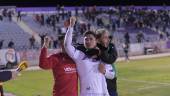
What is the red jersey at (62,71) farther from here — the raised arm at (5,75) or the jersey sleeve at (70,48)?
Answer: the raised arm at (5,75)

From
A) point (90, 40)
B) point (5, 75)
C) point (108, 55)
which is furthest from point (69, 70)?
point (5, 75)

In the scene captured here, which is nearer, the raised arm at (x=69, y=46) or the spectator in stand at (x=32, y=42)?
the raised arm at (x=69, y=46)

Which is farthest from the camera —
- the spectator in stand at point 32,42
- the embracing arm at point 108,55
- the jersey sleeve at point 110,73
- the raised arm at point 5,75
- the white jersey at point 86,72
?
the spectator in stand at point 32,42

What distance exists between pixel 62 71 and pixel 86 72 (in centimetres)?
34

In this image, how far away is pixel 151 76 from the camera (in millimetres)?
23453

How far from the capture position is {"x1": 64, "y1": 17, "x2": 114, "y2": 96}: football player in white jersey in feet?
21.2

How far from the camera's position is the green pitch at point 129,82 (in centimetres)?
1803

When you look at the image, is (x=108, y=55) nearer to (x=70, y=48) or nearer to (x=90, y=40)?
(x=90, y=40)

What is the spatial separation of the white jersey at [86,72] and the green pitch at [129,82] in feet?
35.5

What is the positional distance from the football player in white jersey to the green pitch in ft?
35.4

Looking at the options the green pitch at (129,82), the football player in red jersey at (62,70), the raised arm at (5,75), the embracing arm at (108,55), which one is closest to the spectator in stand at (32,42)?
the green pitch at (129,82)

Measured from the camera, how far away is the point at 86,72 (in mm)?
6504

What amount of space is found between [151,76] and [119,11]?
1100 inches
